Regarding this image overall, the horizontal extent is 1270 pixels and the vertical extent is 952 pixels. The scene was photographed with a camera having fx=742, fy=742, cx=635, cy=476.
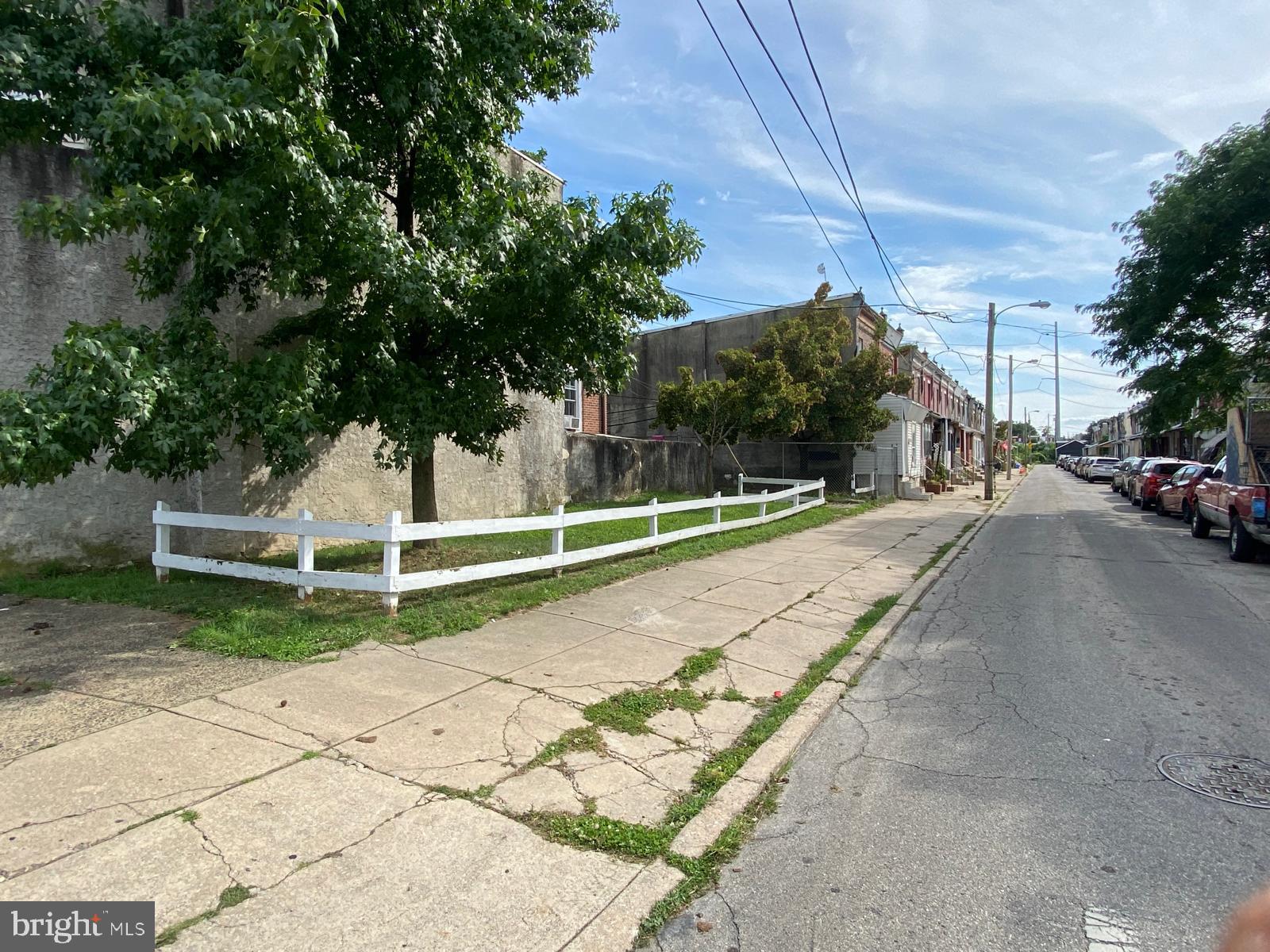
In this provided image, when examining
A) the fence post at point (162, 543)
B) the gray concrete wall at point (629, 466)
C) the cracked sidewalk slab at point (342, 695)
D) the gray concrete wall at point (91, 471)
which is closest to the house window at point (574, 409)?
the gray concrete wall at point (629, 466)

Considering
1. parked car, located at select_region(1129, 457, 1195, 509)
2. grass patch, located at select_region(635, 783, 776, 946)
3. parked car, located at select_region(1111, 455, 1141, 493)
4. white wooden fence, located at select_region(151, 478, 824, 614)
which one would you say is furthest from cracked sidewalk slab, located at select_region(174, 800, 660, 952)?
parked car, located at select_region(1111, 455, 1141, 493)

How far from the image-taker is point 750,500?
15375 millimetres

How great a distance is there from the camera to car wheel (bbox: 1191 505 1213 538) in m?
15.8

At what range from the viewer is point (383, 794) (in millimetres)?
3754

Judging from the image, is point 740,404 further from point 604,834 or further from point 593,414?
point 604,834

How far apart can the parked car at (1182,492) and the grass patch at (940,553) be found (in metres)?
5.32

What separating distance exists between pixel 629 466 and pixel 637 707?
15.7 meters

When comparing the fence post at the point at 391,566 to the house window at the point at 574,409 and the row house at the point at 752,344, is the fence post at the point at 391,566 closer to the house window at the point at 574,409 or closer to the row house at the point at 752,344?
the house window at the point at 574,409

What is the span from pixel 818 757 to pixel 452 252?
5.90 m

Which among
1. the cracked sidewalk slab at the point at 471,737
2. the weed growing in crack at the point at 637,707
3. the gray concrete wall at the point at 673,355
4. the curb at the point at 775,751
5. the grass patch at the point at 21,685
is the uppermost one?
the gray concrete wall at the point at 673,355

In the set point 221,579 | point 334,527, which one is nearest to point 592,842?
point 334,527

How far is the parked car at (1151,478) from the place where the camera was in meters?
23.1

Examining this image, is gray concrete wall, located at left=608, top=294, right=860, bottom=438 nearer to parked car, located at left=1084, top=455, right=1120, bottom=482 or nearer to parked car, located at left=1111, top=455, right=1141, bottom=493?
parked car, located at left=1111, top=455, right=1141, bottom=493

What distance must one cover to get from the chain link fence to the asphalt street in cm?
1792
